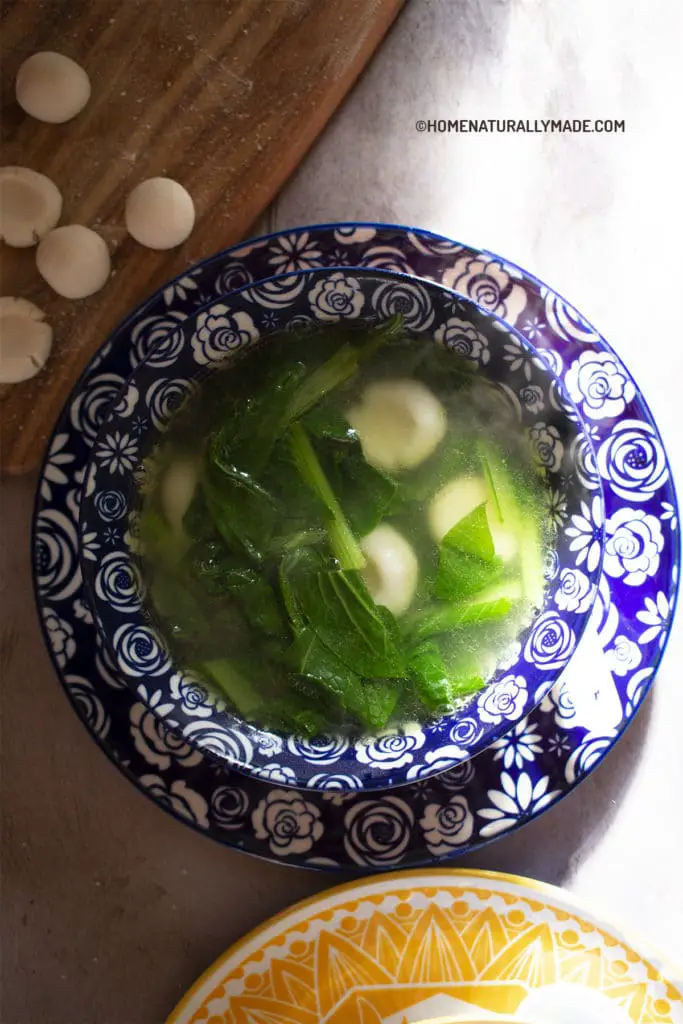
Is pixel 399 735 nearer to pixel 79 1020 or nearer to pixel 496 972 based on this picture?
pixel 496 972

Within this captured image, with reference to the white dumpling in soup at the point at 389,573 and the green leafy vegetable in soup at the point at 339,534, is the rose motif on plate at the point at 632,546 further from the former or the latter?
the white dumpling in soup at the point at 389,573

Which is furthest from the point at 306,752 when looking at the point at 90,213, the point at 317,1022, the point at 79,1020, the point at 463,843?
the point at 90,213

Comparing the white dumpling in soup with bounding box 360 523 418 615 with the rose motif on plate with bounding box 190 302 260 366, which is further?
the white dumpling in soup with bounding box 360 523 418 615

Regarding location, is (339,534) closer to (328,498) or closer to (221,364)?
(328,498)

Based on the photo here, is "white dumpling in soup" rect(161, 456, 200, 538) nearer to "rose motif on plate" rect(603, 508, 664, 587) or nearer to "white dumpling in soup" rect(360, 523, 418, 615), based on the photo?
"white dumpling in soup" rect(360, 523, 418, 615)

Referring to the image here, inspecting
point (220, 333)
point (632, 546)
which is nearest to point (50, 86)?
point (220, 333)

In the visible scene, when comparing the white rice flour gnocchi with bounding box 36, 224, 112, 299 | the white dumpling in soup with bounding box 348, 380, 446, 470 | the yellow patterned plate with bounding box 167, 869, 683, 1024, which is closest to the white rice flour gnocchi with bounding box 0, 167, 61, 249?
the white rice flour gnocchi with bounding box 36, 224, 112, 299

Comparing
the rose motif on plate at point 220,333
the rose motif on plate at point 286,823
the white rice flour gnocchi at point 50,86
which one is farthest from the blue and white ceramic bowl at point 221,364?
the white rice flour gnocchi at point 50,86
